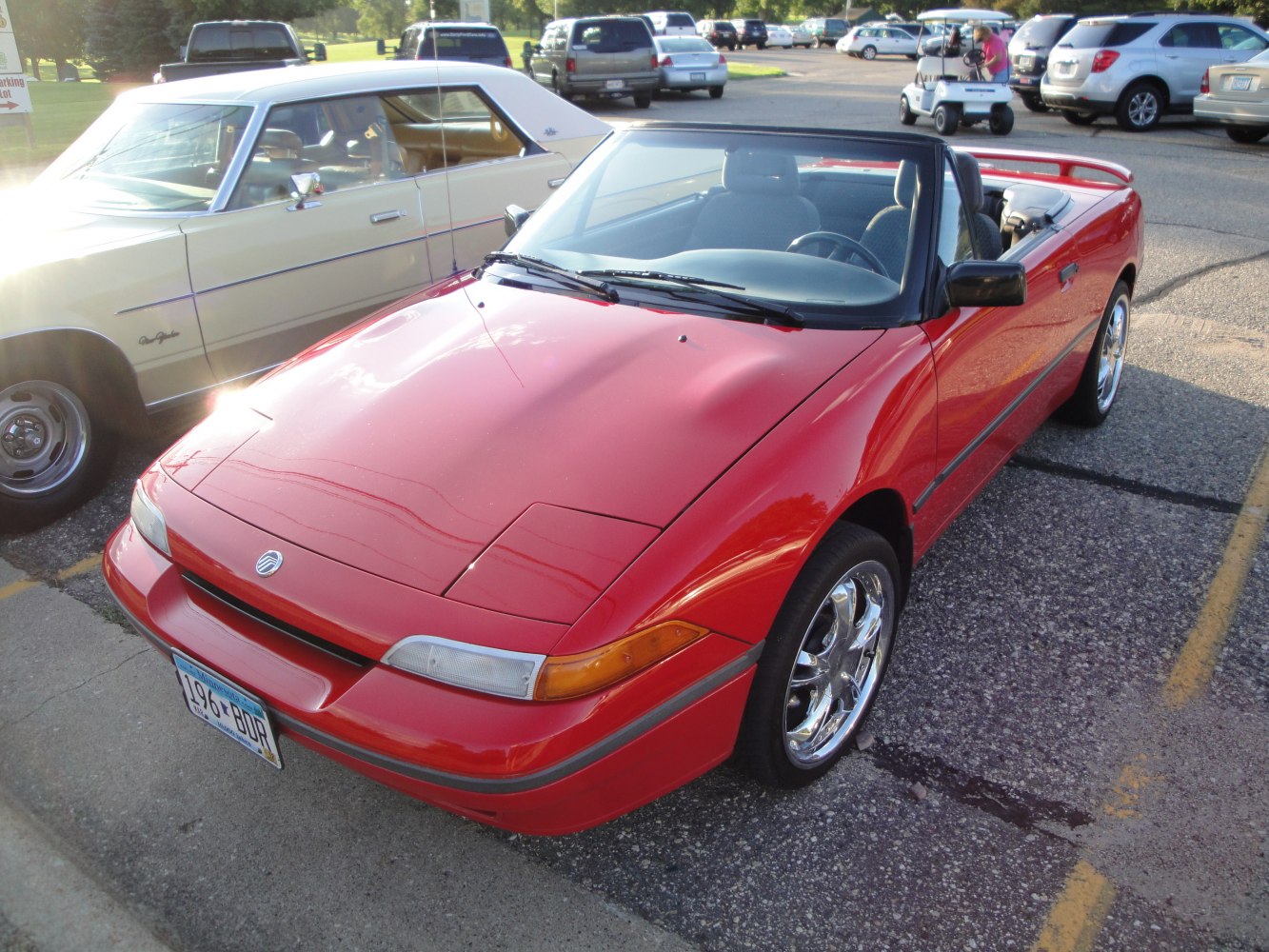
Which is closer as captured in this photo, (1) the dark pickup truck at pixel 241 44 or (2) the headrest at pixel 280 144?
(2) the headrest at pixel 280 144

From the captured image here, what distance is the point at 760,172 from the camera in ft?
10.9

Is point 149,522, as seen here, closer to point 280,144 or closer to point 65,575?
point 65,575

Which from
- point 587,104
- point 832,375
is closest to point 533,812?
point 832,375

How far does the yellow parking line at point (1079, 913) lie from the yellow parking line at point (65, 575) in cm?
337

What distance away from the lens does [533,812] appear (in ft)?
6.30

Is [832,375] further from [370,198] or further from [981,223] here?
[370,198]

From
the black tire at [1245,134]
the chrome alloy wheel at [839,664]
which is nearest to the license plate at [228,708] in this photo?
the chrome alloy wheel at [839,664]

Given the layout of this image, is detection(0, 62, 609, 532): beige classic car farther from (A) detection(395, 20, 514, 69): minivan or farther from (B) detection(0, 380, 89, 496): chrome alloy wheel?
(A) detection(395, 20, 514, 69): minivan

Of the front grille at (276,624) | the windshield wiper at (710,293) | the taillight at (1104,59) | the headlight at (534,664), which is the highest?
the windshield wiper at (710,293)

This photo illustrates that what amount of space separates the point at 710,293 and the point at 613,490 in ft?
3.13

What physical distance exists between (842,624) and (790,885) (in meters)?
0.64

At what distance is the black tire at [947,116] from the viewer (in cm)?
1446

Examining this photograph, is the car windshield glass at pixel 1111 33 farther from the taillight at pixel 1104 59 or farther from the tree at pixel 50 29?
the tree at pixel 50 29

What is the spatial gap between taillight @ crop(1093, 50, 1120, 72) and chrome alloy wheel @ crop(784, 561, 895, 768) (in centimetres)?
1511
